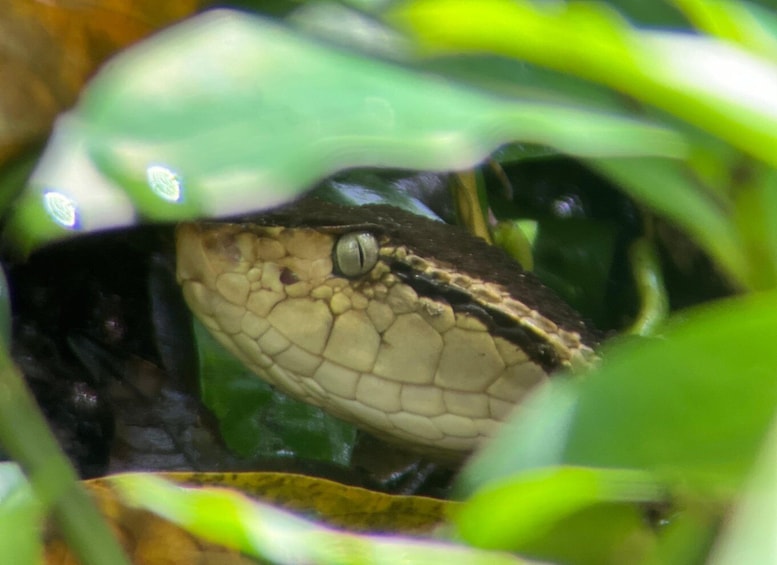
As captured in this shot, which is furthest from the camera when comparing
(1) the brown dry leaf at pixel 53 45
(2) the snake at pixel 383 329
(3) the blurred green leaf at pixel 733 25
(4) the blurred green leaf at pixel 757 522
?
(2) the snake at pixel 383 329

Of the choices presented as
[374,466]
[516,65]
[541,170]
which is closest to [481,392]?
[374,466]

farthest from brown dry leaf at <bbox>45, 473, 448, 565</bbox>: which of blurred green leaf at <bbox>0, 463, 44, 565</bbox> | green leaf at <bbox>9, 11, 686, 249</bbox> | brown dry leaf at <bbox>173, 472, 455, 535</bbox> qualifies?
green leaf at <bbox>9, 11, 686, 249</bbox>

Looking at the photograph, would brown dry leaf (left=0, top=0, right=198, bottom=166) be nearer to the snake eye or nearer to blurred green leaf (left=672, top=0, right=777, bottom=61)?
the snake eye

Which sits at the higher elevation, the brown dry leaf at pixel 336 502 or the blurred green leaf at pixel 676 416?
the blurred green leaf at pixel 676 416

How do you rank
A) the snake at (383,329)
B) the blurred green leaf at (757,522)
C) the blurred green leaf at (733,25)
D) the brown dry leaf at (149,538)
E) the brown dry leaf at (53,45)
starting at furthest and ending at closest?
the snake at (383,329), the brown dry leaf at (53,45), the brown dry leaf at (149,538), the blurred green leaf at (733,25), the blurred green leaf at (757,522)

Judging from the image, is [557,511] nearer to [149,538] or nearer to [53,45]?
[149,538]

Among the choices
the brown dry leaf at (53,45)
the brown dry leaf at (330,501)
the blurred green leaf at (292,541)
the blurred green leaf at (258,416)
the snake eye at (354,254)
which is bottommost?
the blurred green leaf at (258,416)

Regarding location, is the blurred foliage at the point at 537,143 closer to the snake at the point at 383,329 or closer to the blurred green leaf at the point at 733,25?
the blurred green leaf at the point at 733,25

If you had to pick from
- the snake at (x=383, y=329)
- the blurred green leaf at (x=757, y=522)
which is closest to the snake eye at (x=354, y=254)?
the snake at (x=383, y=329)
